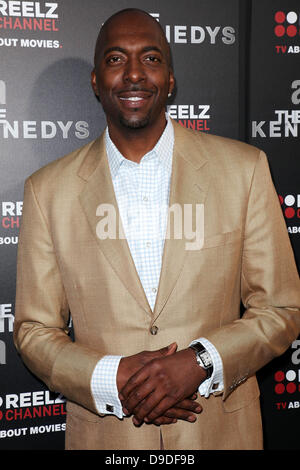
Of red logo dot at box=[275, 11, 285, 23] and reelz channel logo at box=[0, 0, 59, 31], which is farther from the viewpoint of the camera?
red logo dot at box=[275, 11, 285, 23]

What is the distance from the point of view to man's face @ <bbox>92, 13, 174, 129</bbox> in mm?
1729

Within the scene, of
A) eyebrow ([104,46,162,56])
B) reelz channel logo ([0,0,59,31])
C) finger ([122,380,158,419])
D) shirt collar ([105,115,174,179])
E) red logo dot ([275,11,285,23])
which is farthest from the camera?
red logo dot ([275,11,285,23])

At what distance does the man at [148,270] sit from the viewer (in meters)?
1.66

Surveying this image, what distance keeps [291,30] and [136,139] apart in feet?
4.43

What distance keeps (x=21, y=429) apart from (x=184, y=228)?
61.2 inches

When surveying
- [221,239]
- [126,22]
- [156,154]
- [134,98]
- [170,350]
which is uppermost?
[126,22]

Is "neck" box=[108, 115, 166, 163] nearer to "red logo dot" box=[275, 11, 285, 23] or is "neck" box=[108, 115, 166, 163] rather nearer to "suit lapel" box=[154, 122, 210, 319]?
"suit lapel" box=[154, 122, 210, 319]

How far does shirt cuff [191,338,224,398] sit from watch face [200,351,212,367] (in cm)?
1

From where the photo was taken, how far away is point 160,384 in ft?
4.96

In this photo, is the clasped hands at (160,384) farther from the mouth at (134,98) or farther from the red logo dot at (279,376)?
the red logo dot at (279,376)

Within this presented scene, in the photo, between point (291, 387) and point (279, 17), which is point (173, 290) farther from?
point (279, 17)

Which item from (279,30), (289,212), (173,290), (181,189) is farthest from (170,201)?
(279,30)

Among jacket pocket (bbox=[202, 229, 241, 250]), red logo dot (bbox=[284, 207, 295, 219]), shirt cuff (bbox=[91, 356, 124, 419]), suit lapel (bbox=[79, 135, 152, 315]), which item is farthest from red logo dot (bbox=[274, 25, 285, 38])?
shirt cuff (bbox=[91, 356, 124, 419])

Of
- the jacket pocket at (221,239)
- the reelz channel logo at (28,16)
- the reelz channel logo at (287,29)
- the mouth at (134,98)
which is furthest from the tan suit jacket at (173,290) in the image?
the reelz channel logo at (287,29)
